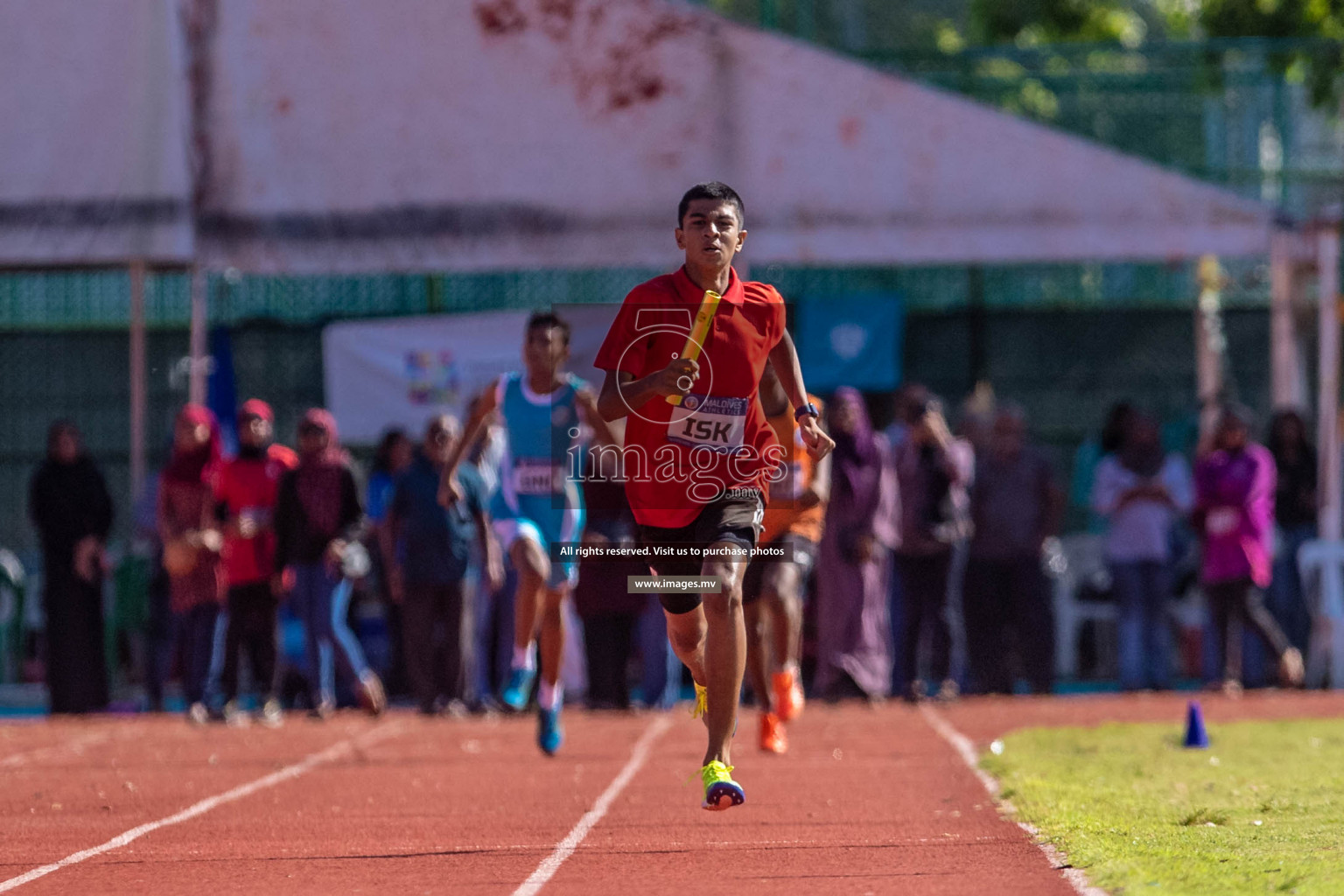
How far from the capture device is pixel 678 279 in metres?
7.49

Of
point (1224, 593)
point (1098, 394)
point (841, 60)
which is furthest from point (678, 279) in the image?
point (1098, 394)

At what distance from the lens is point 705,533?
24.8ft

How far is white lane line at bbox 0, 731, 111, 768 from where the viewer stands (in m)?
12.3

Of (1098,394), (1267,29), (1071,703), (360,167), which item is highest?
(1267,29)

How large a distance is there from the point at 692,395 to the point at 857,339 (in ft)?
37.6

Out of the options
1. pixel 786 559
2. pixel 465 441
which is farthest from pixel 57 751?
pixel 786 559

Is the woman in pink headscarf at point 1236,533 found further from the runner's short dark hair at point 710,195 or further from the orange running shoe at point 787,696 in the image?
the runner's short dark hair at point 710,195

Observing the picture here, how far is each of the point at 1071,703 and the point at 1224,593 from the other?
1.88 m

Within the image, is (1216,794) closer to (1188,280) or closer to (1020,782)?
(1020,782)

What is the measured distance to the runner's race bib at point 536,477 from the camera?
11.1m

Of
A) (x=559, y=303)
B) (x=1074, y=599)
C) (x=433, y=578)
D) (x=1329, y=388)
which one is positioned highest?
(x=559, y=303)

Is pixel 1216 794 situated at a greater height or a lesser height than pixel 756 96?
lesser

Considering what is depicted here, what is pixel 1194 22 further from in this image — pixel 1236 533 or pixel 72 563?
pixel 72 563

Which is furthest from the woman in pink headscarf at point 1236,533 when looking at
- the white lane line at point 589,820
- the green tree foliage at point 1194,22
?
the white lane line at point 589,820
